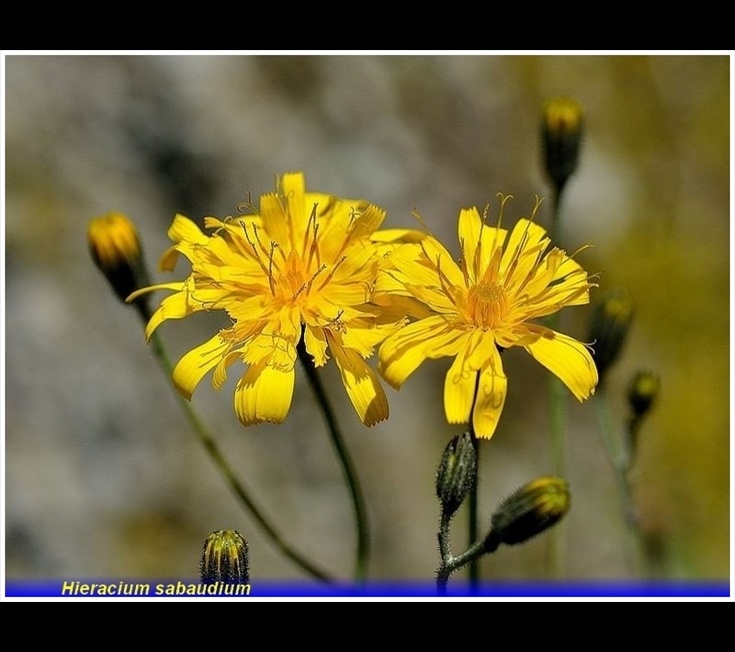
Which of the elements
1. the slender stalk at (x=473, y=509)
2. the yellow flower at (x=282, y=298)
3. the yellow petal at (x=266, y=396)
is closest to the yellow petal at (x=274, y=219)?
the yellow flower at (x=282, y=298)

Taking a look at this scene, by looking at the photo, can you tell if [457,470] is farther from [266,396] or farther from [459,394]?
[266,396]

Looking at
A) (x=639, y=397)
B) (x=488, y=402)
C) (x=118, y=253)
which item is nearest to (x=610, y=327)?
(x=639, y=397)

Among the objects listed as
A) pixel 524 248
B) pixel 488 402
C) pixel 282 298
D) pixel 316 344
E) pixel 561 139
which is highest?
pixel 561 139

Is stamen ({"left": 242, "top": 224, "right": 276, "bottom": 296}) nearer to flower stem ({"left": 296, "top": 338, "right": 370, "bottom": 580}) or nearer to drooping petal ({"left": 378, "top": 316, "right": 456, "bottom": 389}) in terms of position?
flower stem ({"left": 296, "top": 338, "right": 370, "bottom": 580})

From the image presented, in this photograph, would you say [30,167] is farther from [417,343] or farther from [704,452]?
[704,452]

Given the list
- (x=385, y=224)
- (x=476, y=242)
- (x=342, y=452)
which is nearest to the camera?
(x=342, y=452)

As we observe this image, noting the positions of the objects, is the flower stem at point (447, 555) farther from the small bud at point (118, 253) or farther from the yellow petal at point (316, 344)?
the small bud at point (118, 253)

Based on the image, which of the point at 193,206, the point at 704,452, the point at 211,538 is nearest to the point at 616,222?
the point at 704,452

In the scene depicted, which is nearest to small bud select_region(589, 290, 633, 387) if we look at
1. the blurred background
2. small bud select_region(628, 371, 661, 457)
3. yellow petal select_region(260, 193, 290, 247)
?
small bud select_region(628, 371, 661, 457)
